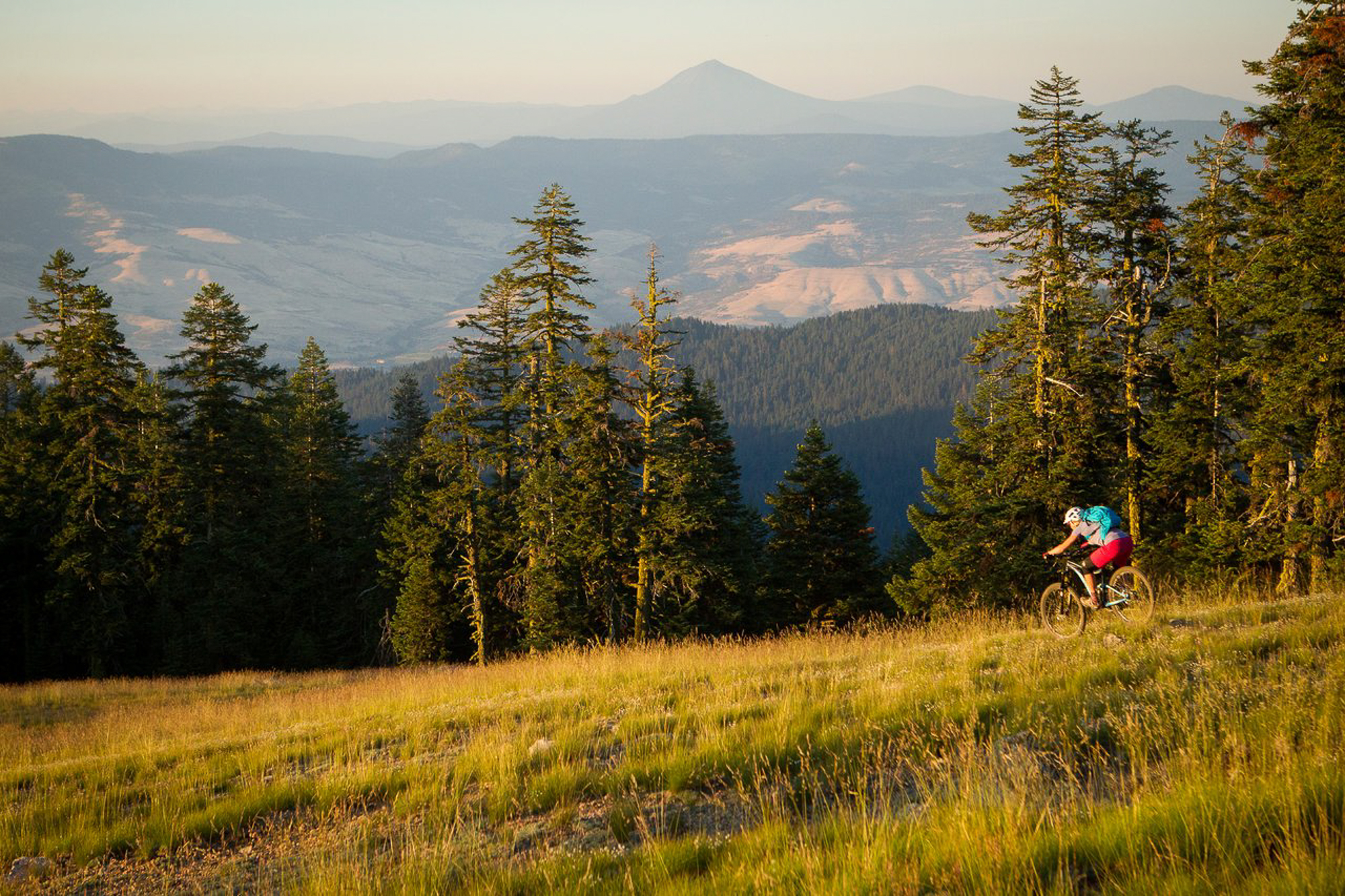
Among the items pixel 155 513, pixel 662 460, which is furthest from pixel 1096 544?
pixel 155 513

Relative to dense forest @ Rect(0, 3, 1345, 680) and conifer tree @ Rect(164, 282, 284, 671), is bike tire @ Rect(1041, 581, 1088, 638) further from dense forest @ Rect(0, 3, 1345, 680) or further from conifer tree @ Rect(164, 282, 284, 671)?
conifer tree @ Rect(164, 282, 284, 671)

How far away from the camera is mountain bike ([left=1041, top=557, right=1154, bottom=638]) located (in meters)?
12.2

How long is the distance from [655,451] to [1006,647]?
20.7m

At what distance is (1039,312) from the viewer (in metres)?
27.0

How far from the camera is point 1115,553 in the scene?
40.4ft

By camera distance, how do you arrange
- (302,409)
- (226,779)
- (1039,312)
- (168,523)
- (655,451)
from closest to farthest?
(226,779) → (1039,312) → (655,451) → (168,523) → (302,409)

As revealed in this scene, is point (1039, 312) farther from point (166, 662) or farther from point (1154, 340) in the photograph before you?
point (166, 662)

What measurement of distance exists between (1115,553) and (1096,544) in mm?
279

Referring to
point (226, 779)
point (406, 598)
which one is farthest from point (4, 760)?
point (406, 598)


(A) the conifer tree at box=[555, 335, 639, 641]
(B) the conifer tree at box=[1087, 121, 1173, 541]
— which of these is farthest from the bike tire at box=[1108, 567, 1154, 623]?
(A) the conifer tree at box=[555, 335, 639, 641]

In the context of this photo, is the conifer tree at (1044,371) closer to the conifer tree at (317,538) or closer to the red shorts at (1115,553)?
the red shorts at (1115,553)

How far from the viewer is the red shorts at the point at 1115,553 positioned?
40.4 ft

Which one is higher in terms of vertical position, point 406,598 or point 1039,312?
point 1039,312

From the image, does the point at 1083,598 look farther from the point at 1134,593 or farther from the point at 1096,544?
the point at 1096,544
